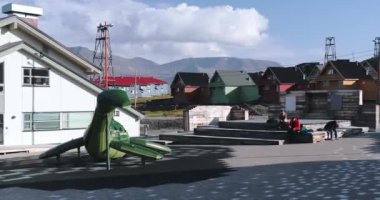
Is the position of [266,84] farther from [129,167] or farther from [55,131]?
[129,167]

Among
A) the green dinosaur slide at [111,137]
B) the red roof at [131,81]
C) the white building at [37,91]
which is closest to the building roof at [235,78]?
the red roof at [131,81]

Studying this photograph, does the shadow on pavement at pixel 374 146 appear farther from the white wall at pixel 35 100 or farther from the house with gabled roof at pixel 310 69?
the house with gabled roof at pixel 310 69

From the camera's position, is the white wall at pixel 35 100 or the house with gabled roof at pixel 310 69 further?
the house with gabled roof at pixel 310 69

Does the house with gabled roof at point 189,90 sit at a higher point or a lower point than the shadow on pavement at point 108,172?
higher

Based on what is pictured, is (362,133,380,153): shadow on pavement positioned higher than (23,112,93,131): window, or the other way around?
(23,112,93,131): window

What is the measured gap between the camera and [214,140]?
89.5 feet

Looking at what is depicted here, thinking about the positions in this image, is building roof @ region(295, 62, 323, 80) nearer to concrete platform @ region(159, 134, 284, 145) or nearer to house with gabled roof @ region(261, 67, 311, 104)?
house with gabled roof @ region(261, 67, 311, 104)

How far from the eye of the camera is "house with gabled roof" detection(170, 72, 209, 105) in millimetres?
84688

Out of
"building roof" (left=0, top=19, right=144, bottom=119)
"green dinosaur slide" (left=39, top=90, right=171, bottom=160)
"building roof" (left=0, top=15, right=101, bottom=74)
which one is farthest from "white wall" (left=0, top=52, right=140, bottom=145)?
"green dinosaur slide" (left=39, top=90, right=171, bottom=160)

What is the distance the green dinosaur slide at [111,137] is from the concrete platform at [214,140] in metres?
7.36

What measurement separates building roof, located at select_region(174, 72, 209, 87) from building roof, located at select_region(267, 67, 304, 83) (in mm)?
13959

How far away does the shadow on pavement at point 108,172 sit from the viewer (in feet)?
45.5

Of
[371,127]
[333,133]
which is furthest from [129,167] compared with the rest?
[371,127]

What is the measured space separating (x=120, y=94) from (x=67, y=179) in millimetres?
3319
